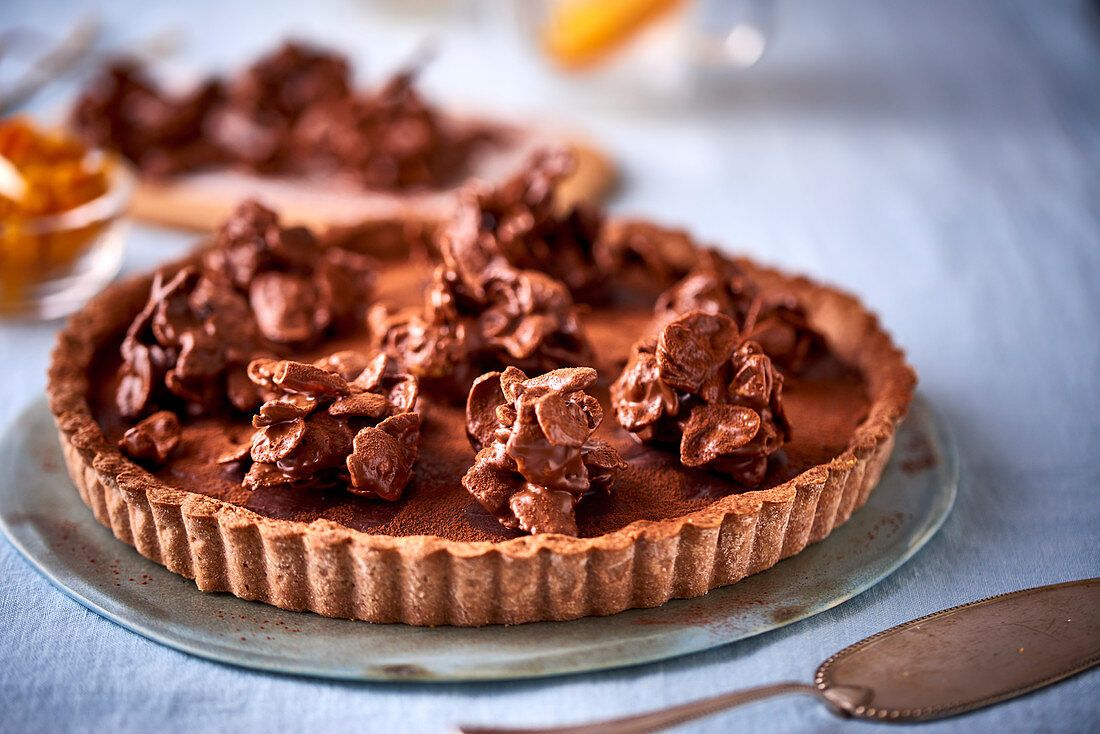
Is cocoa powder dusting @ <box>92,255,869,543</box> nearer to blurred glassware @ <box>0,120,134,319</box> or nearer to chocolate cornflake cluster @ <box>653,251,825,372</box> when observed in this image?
chocolate cornflake cluster @ <box>653,251,825,372</box>

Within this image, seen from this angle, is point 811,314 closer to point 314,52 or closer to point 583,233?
point 583,233

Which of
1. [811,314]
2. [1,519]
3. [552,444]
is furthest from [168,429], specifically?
[811,314]

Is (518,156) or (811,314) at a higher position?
(811,314)

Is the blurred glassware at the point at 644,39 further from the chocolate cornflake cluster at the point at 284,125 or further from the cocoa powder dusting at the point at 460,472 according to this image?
the cocoa powder dusting at the point at 460,472

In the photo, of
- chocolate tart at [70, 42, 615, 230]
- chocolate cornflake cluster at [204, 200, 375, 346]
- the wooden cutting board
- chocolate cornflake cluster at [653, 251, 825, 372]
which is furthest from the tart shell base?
chocolate tart at [70, 42, 615, 230]

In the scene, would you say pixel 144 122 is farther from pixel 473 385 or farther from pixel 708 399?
pixel 708 399

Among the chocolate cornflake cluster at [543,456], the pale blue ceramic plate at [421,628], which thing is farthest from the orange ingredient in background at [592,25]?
the chocolate cornflake cluster at [543,456]

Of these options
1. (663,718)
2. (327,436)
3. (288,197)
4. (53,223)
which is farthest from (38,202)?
(663,718)
